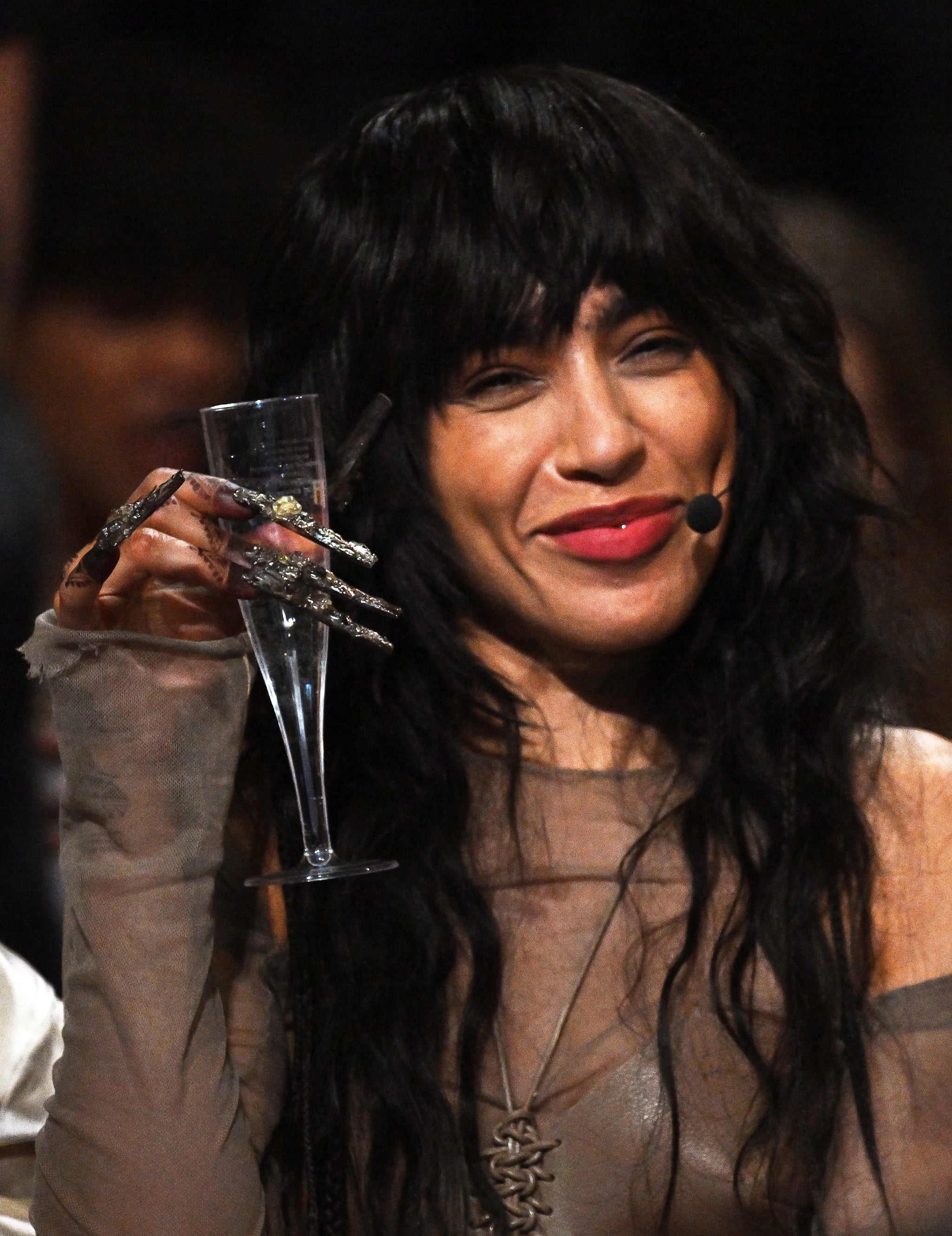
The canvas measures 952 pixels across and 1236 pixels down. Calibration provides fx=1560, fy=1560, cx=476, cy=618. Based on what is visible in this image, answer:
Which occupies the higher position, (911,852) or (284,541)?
(284,541)

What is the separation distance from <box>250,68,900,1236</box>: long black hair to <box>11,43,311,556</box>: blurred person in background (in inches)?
13.1

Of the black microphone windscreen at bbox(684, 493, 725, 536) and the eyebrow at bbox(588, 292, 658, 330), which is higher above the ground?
the eyebrow at bbox(588, 292, 658, 330)

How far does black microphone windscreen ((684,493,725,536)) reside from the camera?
1.36 meters

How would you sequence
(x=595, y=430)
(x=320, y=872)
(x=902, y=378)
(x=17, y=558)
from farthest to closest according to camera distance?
1. (x=902, y=378)
2. (x=17, y=558)
3. (x=595, y=430)
4. (x=320, y=872)

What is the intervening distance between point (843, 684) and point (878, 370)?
608 millimetres

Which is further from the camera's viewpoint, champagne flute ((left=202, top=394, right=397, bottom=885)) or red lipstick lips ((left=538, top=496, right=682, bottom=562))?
red lipstick lips ((left=538, top=496, right=682, bottom=562))

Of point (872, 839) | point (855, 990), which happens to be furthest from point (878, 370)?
point (855, 990)

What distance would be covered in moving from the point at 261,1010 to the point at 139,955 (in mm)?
201

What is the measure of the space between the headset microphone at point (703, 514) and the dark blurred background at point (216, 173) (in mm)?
469

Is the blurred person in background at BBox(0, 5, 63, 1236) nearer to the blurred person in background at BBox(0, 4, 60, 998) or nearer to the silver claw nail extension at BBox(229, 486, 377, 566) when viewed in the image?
the blurred person in background at BBox(0, 4, 60, 998)

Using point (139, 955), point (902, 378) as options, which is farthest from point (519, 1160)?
point (902, 378)

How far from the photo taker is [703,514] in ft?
4.49

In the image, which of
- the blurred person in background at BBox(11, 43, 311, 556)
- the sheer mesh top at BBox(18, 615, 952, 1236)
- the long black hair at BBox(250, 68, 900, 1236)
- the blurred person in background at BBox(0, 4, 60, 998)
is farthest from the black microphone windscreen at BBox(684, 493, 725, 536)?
the blurred person in background at BBox(0, 4, 60, 998)

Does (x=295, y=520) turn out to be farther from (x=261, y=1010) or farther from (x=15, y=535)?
(x=15, y=535)
